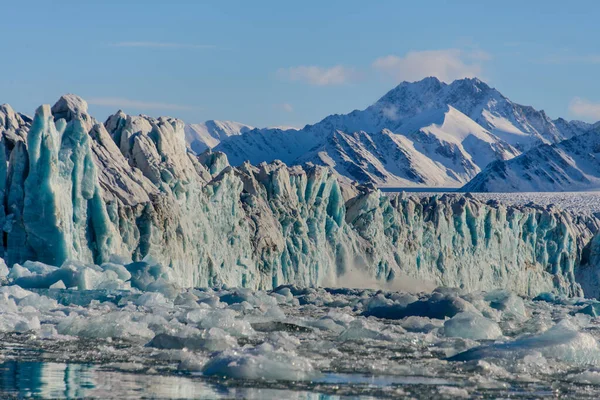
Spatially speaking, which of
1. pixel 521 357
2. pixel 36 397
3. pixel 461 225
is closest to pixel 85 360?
pixel 36 397

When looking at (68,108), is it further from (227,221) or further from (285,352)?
(285,352)

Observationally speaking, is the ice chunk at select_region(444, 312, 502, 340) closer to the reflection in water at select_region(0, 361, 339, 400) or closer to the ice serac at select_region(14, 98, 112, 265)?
the reflection in water at select_region(0, 361, 339, 400)

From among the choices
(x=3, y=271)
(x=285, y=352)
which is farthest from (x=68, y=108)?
(x=285, y=352)

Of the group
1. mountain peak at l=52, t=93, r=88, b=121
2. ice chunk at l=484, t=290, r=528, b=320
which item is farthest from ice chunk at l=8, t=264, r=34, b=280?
ice chunk at l=484, t=290, r=528, b=320

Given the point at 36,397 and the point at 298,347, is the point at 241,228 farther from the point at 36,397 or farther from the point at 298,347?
the point at 36,397

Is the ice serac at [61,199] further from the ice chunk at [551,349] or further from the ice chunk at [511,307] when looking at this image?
the ice chunk at [551,349]

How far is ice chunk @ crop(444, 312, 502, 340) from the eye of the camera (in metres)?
17.8

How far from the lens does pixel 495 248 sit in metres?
51.9

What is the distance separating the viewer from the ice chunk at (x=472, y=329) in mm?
17844

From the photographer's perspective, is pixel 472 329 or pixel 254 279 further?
pixel 254 279

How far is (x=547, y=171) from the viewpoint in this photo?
16100 cm

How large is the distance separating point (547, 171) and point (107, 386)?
157 metres

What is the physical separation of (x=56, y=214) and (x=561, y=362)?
16125mm

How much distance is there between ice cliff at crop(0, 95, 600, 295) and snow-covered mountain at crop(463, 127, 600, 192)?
95.4 m
